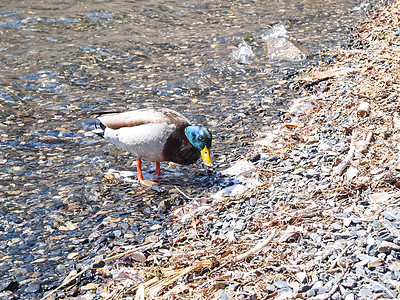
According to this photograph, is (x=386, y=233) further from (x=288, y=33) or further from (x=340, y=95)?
(x=288, y=33)

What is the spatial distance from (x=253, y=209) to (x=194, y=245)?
26.5 inches

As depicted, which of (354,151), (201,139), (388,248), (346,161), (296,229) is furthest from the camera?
(201,139)

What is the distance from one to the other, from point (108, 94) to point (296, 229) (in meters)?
5.82

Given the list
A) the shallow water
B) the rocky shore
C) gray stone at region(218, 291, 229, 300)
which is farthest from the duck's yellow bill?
gray stone at region(218, 291, 229, 300)

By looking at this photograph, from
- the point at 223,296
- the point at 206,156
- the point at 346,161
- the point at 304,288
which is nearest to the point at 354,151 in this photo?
the point at 346,161

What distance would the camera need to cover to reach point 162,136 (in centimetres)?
543

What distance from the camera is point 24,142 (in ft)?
22.9

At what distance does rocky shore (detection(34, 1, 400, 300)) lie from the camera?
10.0 feet

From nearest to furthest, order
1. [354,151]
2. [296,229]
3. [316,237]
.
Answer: [316,237] < [296,229] < [354,151]

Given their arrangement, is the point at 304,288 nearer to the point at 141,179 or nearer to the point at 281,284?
the point at 281,284

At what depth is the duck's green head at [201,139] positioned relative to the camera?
531cm

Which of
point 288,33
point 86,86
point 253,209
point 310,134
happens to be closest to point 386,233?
point 253,209

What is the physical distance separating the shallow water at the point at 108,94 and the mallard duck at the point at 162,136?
1.36 ft

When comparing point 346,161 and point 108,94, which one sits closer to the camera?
point 346,161
